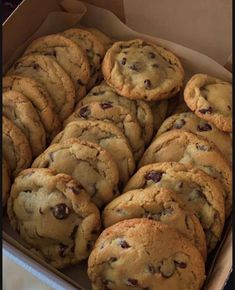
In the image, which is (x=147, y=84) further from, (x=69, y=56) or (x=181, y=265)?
(x=181, y=265)

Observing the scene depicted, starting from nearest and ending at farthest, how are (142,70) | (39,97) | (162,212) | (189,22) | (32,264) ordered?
(32,264), (162,212), (39,97), (142,70), (189,22)

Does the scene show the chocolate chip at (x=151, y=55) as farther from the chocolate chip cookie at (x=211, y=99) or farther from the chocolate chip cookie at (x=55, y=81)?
the chocolate chip cookie at (x=55, y=81)

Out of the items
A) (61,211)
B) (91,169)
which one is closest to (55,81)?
(91,169)

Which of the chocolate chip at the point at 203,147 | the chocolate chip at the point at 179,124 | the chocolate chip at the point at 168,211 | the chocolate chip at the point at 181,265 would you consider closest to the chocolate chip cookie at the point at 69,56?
the chocolate chip at the point at 179,124

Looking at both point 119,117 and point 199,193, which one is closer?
point 199,193

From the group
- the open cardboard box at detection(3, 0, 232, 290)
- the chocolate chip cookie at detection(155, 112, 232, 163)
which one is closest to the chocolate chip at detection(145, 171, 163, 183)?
the chocolate chip cookie at detection(155, 112, 232, 163)

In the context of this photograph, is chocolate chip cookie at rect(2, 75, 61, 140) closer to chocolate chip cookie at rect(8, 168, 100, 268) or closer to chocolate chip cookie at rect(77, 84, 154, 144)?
chocolate chip cookie at rect(77, 84, 154, 144)
